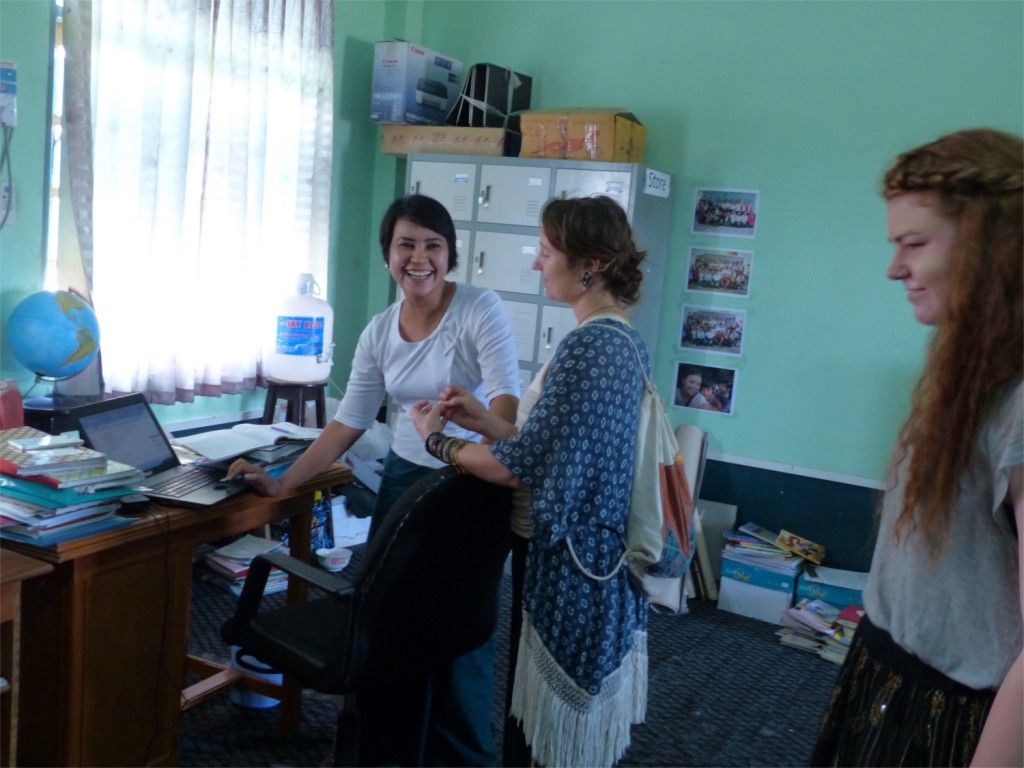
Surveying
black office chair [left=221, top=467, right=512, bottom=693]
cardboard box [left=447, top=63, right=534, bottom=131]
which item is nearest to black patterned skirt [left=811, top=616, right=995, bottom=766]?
black office chair [left=221, top=467, right=512, bottom=693]

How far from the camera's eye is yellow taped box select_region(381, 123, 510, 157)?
4043mm

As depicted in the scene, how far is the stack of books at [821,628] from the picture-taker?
3.36 m

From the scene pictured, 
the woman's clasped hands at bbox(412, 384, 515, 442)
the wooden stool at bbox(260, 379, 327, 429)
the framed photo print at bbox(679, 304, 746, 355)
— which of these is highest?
the framed photo print at bbox(679, 304, 746, 355)

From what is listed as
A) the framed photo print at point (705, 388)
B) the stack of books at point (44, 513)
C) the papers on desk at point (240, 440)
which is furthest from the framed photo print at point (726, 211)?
the stack of books at point (44, 513)

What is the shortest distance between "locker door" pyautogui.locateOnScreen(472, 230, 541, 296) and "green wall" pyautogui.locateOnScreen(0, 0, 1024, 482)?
62 cm

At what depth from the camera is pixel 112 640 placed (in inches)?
73.8

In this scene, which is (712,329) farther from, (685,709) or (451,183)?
(685,709)

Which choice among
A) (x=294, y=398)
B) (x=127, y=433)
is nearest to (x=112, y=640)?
(x=127, y=433)

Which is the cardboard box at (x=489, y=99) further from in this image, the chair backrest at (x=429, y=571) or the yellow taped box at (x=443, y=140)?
the chair backrest at (x=429, y=571)

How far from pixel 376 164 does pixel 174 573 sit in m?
3.09

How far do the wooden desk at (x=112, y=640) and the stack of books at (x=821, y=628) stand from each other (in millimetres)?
2268

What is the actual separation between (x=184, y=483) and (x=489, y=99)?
8.64 feet

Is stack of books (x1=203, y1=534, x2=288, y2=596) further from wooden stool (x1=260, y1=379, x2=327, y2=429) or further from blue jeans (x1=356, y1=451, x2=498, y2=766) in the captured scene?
blue jeans (x1=356, y1=451, x2=498, y2=766)

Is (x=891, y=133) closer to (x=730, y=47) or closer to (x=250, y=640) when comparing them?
(x=730, y=47)
